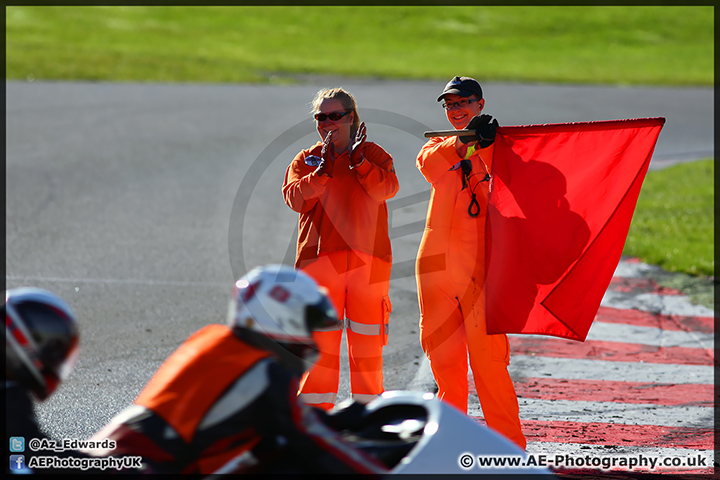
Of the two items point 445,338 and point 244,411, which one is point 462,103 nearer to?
point 445,338

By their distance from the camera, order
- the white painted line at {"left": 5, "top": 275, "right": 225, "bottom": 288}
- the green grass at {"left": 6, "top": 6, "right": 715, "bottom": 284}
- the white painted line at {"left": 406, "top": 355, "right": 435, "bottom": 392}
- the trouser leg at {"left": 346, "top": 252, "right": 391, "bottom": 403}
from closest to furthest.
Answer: the trouser leg at {"left": 346, "top": 252, "right": 391, "bottom": 403} → the white painted line at {"left": 406, "top": 355, "right": 435, "bottom": 392} → the white painted line at {"left": 5, "top": 275, "right": 225, "bottom": 288} → the green grass at {"left": 6, "top": 6, "right": 715, "bottom": 284}

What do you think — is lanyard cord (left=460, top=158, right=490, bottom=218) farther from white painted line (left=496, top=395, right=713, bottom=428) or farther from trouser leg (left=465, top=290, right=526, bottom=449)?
white painted line (left=496, top=395, right=713, bottom=428)

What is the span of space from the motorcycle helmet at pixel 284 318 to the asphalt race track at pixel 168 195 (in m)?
2.41

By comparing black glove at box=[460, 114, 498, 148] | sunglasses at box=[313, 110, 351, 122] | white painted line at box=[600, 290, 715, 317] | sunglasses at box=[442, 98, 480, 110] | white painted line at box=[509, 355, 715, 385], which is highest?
sunglasses at box=[442, 98, 480, 110]

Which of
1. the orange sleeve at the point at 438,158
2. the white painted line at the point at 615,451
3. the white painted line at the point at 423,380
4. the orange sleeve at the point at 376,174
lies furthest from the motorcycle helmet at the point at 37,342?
the white painted line at the point at 423,380

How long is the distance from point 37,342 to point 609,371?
16.2 ft

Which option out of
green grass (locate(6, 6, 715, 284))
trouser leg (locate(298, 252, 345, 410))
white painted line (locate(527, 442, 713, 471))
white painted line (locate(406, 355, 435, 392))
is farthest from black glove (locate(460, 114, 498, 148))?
green grass (locate(6, 6, 715, 284))

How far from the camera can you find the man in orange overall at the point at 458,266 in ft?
16.9

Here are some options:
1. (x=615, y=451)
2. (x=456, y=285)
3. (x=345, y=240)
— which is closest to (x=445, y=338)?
(x=456, y=285)

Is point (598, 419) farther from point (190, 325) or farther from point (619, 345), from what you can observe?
point (190, 325)

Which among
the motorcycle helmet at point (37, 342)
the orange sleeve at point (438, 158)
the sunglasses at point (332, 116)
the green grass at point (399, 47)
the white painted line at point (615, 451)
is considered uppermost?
the green grass at point (399, 47)

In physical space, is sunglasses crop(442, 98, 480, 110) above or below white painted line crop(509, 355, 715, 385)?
above

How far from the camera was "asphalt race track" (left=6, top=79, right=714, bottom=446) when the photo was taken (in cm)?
744

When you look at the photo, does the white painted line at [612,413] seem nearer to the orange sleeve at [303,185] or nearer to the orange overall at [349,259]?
the orange overall at [349,259]
